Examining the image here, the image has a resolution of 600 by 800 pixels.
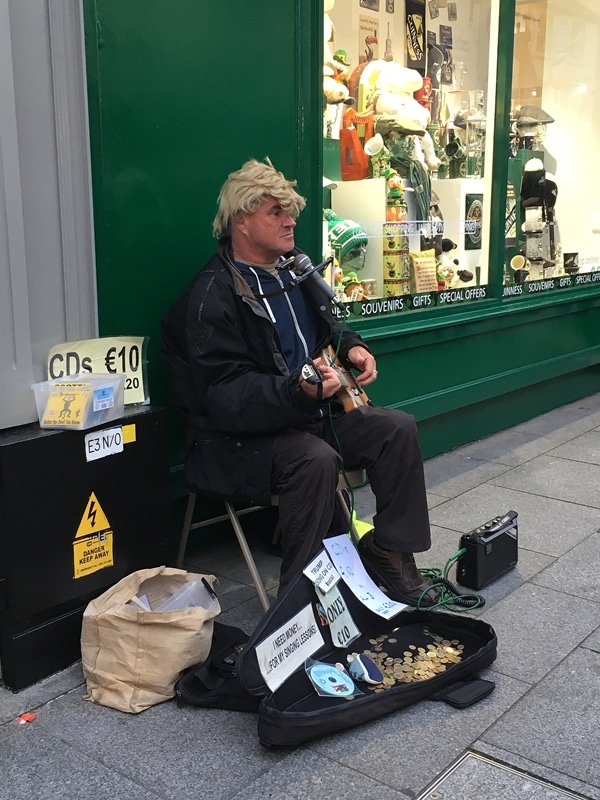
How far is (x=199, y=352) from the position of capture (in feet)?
9.62

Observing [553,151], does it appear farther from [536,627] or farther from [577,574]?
[536,627]

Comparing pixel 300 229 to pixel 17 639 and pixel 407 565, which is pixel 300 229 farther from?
pixel 17 639

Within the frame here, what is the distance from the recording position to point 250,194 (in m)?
3.07

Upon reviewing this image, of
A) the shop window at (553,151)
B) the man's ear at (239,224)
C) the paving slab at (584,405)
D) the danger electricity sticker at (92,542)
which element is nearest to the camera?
the danger electricity sticker at (92,542)

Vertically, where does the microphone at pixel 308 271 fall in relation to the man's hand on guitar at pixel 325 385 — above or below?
above

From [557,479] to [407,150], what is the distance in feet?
6.86

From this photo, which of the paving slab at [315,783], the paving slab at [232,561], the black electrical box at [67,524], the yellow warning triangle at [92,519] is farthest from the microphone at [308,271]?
the paving slab at [315,783]

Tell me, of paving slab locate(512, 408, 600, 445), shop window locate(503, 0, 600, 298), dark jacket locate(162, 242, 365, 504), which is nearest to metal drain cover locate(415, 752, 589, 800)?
dark jacket locate(162, 242, 365, 504)

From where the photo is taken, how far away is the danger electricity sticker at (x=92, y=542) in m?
2.73

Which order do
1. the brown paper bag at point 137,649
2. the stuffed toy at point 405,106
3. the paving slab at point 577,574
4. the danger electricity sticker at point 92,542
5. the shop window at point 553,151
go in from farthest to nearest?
the shop window at point 553,151 → the stuffed toy at point 405,106 → the paving slab at point 577,574 → the danger electricity sticker at point 92,542 → the brown paper bag at point 137,649

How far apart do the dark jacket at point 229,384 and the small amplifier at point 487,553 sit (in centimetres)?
92

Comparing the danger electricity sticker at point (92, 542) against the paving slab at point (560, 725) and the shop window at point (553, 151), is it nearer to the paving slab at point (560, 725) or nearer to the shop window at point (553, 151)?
the paving slab at point (560, 725)

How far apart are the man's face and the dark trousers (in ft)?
2.17

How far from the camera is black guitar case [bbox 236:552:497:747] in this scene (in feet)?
7.67
